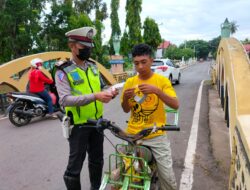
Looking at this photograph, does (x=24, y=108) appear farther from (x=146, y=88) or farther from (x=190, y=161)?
(x=146, y=88)

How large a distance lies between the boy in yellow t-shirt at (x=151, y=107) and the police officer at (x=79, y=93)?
0.29m

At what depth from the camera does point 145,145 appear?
272 centimetres

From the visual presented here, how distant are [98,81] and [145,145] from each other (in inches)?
32.2

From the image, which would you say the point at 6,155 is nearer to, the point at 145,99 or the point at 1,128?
the point at 1,128

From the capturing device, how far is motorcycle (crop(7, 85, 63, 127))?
24.8 feet

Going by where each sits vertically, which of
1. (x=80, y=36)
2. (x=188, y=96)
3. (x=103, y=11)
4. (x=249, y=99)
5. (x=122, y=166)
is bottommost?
(x=188, y=96)

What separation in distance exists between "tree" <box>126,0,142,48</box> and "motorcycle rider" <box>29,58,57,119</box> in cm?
2000

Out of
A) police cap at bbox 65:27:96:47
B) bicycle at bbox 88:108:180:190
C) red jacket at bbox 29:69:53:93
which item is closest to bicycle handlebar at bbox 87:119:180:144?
bicycle at bbox 88:108:180:190

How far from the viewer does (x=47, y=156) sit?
5.13m

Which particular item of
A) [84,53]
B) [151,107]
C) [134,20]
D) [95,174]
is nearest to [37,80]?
[95,174]

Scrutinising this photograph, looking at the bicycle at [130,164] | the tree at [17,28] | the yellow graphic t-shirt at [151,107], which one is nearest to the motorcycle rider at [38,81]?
the yellow graphic t-shirt at [151,107]

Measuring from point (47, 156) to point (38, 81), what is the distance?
123 inches

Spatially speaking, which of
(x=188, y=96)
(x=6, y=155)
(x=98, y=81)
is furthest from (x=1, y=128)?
(x=188, y=96)

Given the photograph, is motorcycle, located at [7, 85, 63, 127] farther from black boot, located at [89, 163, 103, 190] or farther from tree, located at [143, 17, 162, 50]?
tree, located at [143, 17, 162, 50]
